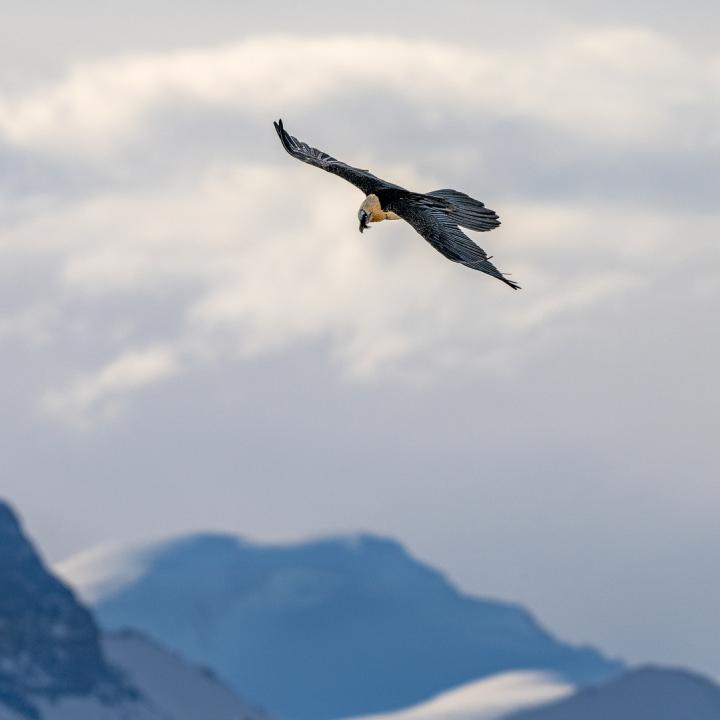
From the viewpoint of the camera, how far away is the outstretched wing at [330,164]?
60719mm

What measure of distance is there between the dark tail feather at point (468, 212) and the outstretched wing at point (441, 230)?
22 cm

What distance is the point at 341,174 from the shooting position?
63062mm

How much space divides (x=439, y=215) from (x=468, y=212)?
2.57ft

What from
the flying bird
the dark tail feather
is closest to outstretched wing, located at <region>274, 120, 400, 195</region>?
the flying bird

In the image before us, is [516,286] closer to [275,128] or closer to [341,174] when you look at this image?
[341,174]

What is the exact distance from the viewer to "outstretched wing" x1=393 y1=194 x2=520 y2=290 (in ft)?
169

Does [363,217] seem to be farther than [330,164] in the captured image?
No

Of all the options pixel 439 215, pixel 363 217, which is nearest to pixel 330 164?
pixel 363 217

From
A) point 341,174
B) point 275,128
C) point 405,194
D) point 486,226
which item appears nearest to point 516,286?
point 486,226

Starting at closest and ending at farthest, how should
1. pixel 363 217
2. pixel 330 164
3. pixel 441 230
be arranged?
1. pixel 441 230
2. pixel 363 217
3. pixel 330 164

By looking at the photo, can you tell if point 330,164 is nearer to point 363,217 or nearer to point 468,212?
point 363,217

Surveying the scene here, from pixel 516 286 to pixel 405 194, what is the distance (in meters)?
11.2

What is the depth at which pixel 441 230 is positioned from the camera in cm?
5375

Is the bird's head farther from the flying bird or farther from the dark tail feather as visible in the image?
the dark tail feather
